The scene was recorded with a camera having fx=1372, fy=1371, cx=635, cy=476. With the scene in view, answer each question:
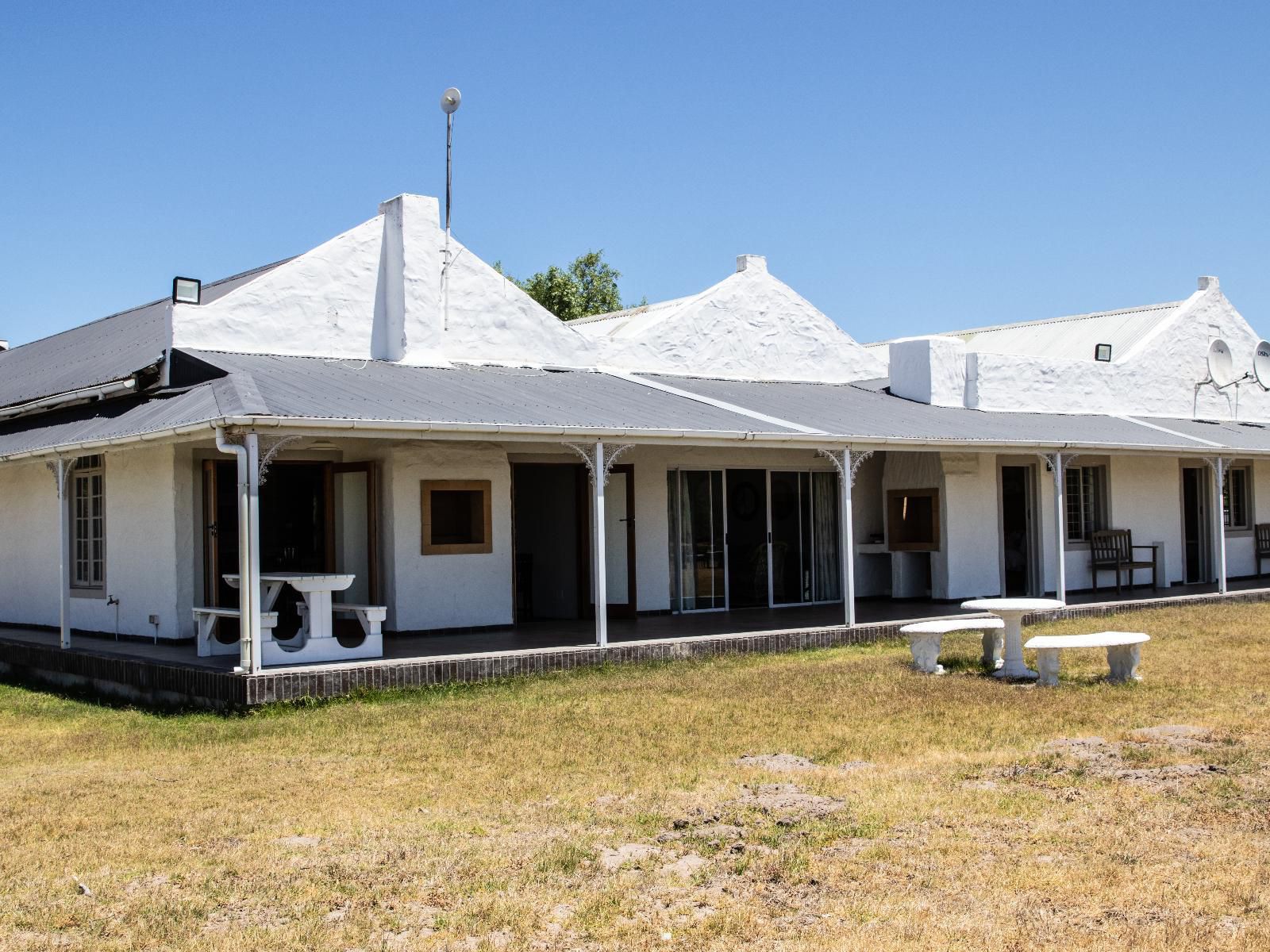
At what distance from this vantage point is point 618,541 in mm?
15617

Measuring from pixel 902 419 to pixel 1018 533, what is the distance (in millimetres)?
3984

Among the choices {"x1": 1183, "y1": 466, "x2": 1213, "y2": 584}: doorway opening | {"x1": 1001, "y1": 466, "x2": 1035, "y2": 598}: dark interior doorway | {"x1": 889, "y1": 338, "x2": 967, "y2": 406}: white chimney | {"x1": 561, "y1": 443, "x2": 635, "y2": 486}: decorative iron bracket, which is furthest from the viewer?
{"x1": 1183, "y1": 466, "x2": 1213, "y2": 584}: doorway opening

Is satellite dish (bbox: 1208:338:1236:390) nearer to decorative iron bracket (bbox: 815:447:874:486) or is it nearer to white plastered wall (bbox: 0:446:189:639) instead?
decorative iron bracket (bbox: 815:447:874:486)

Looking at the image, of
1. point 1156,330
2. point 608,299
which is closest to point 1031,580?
point 1156,330

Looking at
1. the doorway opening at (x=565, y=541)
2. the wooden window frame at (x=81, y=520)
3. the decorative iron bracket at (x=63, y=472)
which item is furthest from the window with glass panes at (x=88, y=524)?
the doorway opening at (x=565, y=541)

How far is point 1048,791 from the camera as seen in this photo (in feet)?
22.7

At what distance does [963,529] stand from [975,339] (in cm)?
843

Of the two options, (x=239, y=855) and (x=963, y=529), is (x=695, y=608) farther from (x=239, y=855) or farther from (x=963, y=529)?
(x=239, y=855)

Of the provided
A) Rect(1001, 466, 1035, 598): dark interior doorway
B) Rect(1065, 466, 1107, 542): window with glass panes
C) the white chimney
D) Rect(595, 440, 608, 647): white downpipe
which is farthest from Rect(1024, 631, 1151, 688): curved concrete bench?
Rect(1065, 466, 1107, 542): window with glass panes

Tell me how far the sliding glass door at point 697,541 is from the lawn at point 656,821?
554 centimetres

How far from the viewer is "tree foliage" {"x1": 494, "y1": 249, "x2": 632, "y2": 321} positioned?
49.3 meters

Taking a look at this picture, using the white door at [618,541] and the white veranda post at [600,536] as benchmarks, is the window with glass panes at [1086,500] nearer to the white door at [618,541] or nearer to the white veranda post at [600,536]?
the white door at [618,541]

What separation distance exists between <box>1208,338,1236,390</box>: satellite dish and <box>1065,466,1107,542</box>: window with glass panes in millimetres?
3749

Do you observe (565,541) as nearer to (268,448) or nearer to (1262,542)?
(268,448)
